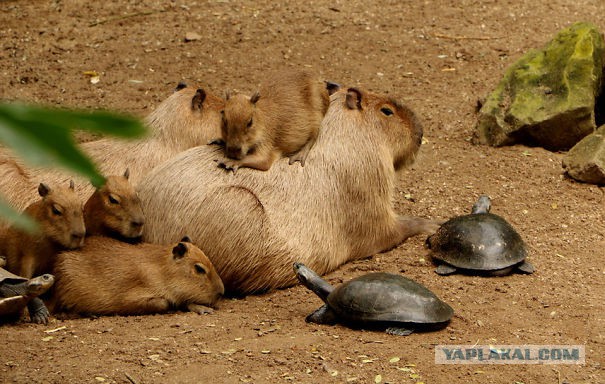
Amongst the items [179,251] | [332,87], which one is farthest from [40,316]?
[332,87]

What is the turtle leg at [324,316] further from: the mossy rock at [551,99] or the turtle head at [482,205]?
the mossy rock at [551,99]

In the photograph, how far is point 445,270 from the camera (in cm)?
507

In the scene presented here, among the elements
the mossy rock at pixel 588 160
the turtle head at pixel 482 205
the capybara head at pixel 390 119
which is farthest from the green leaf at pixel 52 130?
the mossy rock at pixel 588 160

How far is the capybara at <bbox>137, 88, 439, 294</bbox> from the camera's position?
4.85 metres

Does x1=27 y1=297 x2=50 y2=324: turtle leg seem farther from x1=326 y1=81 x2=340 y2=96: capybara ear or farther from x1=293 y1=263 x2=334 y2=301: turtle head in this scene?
x1=326 y1=81 x2=340 y2=96: capybara ear

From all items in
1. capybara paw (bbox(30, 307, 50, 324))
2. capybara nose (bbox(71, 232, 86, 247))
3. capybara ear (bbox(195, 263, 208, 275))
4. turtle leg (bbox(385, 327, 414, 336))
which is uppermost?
capybara nose (bbox(71, 232, 86, 247))

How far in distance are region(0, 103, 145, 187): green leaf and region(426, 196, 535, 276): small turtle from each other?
4484 mm

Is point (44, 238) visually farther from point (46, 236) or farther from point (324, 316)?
point (324, 316)

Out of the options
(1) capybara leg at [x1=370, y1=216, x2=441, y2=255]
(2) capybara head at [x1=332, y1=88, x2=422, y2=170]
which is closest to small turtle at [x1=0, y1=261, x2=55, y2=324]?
(1) capybara leg at [x1=370, y1=216, x2=441, y2=255]

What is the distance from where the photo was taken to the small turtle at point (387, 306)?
411 centimetres

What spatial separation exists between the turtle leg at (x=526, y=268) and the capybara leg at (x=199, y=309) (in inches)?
76.0

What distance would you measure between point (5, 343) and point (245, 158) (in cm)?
183

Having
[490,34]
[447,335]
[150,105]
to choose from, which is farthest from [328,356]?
[490,34]

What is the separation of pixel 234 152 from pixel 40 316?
1.50 meters
